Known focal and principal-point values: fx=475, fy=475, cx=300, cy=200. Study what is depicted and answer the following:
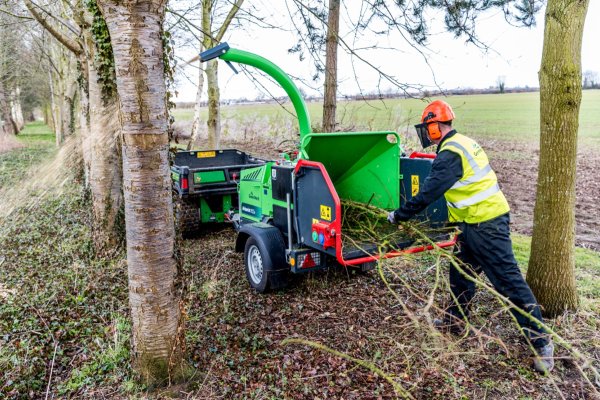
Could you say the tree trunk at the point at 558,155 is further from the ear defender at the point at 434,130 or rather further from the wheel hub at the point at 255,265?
the wheel hub at the point at 255,265

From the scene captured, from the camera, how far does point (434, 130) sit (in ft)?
13.5

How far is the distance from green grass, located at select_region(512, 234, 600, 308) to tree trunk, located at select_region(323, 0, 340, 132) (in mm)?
3479

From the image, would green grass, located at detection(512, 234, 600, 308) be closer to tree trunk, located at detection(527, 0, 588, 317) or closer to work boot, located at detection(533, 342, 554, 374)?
tree trunk, located at detection(527, 0, 588, 317)

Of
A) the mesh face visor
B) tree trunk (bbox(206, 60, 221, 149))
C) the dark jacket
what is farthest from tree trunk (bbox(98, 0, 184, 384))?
tree trunk (bbox(206, 60, 221, 149))

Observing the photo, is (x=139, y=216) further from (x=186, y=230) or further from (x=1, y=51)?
(x=1, y=51)

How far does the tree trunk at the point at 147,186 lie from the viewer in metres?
3.04

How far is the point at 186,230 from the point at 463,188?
486 cm

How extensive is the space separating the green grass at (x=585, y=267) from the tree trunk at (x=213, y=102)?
8.59 meters

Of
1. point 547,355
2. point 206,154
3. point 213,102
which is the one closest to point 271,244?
point 547,355

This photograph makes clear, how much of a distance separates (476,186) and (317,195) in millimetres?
1377

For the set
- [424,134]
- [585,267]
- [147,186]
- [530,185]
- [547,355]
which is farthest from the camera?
[530,185]

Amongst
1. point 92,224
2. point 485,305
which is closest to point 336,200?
point 485,305

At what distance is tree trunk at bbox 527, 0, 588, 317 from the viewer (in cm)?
423

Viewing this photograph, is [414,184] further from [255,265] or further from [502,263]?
[255,265]
